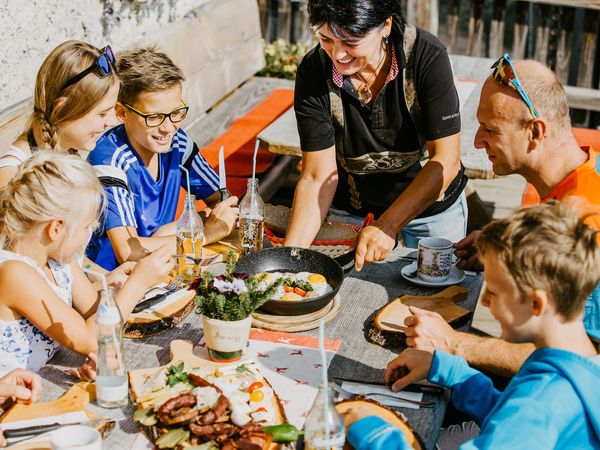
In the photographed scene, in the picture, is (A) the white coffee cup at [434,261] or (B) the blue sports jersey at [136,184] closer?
(A) the white coffee cup at [434,261]

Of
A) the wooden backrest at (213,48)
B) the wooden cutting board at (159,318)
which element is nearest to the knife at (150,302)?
the wooden cutting board at (159,318)

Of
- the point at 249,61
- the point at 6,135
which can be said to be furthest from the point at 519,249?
the point at 249,61

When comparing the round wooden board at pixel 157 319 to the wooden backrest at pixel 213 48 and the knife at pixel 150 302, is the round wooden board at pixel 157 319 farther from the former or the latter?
the wooden backrest at pixel 213 48

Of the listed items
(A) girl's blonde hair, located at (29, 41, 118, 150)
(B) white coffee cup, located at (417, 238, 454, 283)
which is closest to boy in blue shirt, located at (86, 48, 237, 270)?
(A) girl's blonde hair, located at (29, 41, 118, 150)

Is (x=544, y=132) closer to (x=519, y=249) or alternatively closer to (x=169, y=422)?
(x=519, y=249)

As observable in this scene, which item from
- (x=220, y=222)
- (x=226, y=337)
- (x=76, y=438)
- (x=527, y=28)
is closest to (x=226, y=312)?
(x=226, y=337)

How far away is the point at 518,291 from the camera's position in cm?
186

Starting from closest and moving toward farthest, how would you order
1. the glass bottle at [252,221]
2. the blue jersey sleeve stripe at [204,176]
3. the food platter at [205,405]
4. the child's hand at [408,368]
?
the food platter at [205,405] → the child's hand at [408,368] → the glass bottle at [252,221] → the blue jersey sleeve stripe at [204,176]

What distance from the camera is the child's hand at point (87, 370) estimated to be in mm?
2201

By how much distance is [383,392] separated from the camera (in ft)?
7.14

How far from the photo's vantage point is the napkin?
214cm

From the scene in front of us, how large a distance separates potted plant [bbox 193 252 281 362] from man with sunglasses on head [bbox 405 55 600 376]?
0.50 m

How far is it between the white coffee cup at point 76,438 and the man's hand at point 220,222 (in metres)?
1.43

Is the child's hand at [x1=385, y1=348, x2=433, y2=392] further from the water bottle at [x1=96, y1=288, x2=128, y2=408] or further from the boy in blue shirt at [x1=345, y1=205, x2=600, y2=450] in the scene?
the water bottle at [x1=96, y1=288, x2=128, y2=408]
